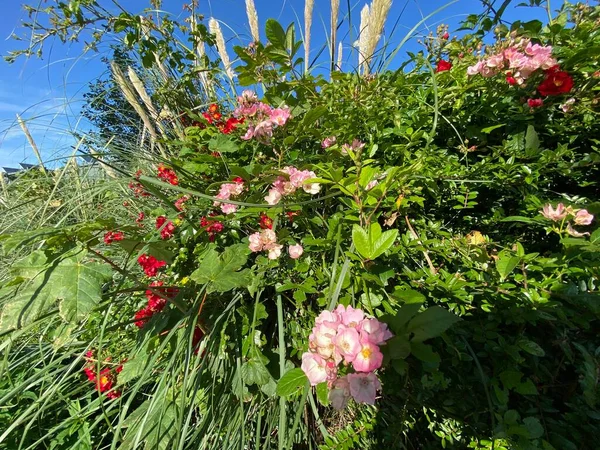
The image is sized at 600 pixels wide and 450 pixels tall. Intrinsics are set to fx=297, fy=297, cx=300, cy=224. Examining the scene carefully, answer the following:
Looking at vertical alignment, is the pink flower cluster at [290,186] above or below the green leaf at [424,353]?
above

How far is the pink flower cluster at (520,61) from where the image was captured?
0.82 metres

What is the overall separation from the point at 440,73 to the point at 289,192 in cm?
65

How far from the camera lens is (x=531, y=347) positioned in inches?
23.2

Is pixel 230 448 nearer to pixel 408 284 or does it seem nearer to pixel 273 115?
pixel 408 284

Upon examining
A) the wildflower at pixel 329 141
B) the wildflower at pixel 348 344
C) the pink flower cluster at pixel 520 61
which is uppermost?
the pink flower cluster at pixel 520 61

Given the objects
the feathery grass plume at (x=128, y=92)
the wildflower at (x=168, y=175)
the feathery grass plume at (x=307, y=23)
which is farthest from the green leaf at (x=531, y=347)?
the feathery grass plume at (x=128, y=92)

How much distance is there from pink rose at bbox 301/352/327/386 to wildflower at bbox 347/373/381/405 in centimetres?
4

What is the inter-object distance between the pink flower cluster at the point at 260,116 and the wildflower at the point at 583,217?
0.82 metres

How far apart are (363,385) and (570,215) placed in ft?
1.91

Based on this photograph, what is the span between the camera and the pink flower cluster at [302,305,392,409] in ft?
1.50

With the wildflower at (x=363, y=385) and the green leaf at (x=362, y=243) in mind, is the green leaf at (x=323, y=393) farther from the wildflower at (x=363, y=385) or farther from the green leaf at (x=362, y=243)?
the green leaf at (x=362, y=243)

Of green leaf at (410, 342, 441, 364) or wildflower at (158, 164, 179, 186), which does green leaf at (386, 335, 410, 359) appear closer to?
green leaf at (410, 342, 441, 364)

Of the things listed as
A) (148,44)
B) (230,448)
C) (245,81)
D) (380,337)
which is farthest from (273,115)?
(230,448)

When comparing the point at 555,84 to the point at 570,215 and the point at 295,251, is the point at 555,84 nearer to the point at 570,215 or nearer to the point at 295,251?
the point at 570,215
